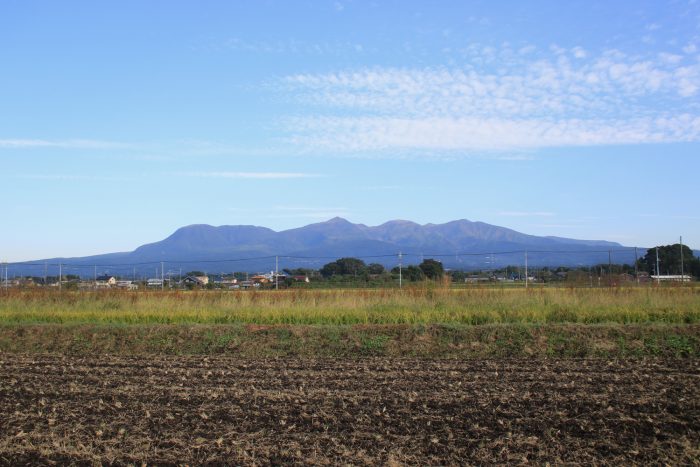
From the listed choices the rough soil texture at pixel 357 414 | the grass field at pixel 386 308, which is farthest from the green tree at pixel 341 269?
the rough soil texture at pixel 357 414

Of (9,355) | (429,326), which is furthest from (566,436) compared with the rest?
(9,355)

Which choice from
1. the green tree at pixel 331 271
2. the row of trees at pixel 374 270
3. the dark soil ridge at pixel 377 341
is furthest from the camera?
the green tree at pixel 331 271

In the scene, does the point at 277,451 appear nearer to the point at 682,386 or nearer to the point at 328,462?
the point at 328,462

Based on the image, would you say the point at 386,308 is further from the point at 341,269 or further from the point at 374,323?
the point at 341,269

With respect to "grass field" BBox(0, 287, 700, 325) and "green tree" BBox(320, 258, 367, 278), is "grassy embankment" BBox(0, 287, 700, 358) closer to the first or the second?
"grass field" BBox(0, 287, 700, 325)

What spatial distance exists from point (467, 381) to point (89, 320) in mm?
13549

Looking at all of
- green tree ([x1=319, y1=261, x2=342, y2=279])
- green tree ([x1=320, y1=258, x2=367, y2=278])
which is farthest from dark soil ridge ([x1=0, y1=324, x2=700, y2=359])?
green tree ([x1=319, y1=261, x2=342, y2=279])

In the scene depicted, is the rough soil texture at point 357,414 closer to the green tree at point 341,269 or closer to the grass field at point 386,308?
the grass field at point 386,308

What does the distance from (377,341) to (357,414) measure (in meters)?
6.86

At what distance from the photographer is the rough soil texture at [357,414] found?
712 cm

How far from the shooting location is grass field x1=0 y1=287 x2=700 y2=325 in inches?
713

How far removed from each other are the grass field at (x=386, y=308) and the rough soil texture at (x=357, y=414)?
221 inches

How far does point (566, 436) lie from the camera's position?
7.56m

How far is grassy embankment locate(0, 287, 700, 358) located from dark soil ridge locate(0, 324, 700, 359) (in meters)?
0.02
